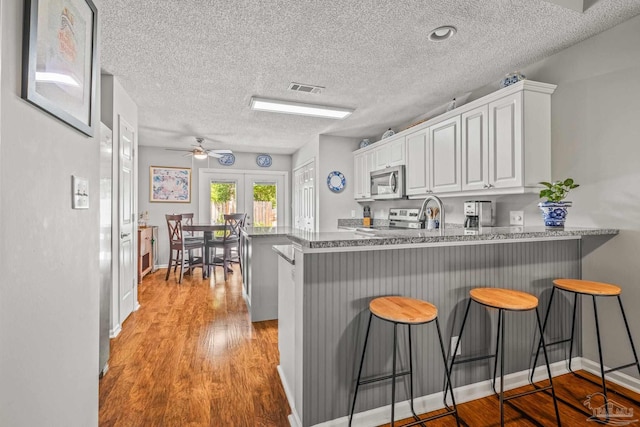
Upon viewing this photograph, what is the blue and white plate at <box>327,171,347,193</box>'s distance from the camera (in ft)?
16.7

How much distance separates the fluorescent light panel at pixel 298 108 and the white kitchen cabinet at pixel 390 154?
72cm

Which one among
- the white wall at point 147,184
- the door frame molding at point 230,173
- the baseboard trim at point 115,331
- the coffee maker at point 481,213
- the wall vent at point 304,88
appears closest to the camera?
the baseboard trim at point 115,331

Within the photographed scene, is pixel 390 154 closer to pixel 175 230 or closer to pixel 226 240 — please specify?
pixel 226 240

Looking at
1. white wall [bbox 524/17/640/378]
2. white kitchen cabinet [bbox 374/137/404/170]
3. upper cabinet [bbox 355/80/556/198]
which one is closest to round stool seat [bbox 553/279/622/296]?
white wall [bbox 524/17/640/378]

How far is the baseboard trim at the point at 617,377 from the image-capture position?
2000mm

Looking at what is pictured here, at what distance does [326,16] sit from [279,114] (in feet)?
6.86

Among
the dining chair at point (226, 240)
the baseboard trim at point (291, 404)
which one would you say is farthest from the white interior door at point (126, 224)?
the baseboard trim at point (291, 404)

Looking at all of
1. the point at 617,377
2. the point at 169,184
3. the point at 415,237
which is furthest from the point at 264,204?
the point at 617,377

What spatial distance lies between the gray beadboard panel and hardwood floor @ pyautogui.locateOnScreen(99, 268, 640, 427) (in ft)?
0.78

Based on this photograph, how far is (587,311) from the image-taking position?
231 centimetres

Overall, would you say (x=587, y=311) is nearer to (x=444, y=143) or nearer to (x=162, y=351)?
(x=444, y=143)

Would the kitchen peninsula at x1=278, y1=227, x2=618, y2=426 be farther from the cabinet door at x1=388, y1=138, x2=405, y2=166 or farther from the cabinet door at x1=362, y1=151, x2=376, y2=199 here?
the cabinet door at x1=362, y1=151, x2=376, y2=199

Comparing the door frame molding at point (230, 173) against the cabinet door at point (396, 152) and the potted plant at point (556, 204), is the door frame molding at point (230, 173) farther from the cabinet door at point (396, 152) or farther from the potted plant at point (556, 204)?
the potted plant at point (556, 204)

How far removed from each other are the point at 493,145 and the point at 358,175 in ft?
8.49
